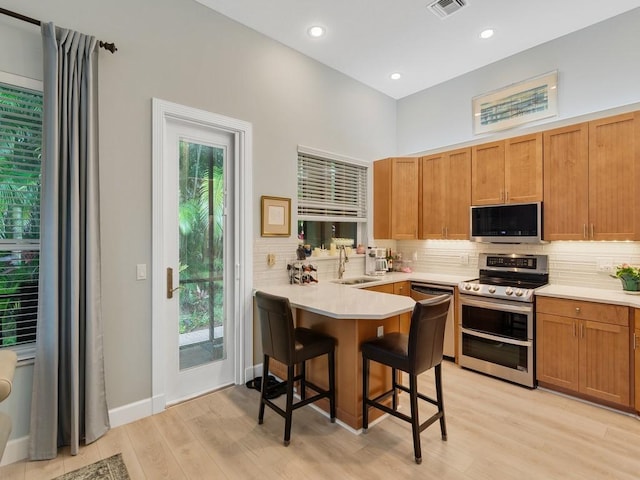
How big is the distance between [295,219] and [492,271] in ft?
7.80

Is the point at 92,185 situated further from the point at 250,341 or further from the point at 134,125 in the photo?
the point at 250,341

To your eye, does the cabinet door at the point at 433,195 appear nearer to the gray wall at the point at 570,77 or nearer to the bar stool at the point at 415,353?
the gray wall at the point at 570,77

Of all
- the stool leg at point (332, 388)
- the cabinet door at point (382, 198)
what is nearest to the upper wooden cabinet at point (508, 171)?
the cabinet door at point (382, 198)

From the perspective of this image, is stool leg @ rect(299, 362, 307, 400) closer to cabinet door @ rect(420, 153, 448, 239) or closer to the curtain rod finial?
cabinet door @ rect(420, 153, 448, 239)

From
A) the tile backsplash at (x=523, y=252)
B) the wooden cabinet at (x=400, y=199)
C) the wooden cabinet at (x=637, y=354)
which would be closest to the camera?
the wooden cabinet at (x=637, y=354)

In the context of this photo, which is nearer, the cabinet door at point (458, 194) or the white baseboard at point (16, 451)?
the white baseboard at point (16, 451)

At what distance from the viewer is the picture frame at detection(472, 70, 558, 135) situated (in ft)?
11.9

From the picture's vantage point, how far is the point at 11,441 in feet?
6.88

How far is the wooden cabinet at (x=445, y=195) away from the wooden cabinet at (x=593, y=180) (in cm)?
82

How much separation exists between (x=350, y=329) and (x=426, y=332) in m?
0.56

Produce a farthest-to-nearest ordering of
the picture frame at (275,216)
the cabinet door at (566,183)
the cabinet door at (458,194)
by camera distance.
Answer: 1. the cabinet door at (458,194)
2. the picture frame at (275,216)
3. the cabinet door at (566,183)

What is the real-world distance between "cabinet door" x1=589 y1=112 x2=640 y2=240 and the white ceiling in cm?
108

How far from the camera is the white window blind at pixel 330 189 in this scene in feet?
12.6

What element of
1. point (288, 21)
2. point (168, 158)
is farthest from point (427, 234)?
point (168, 158)
